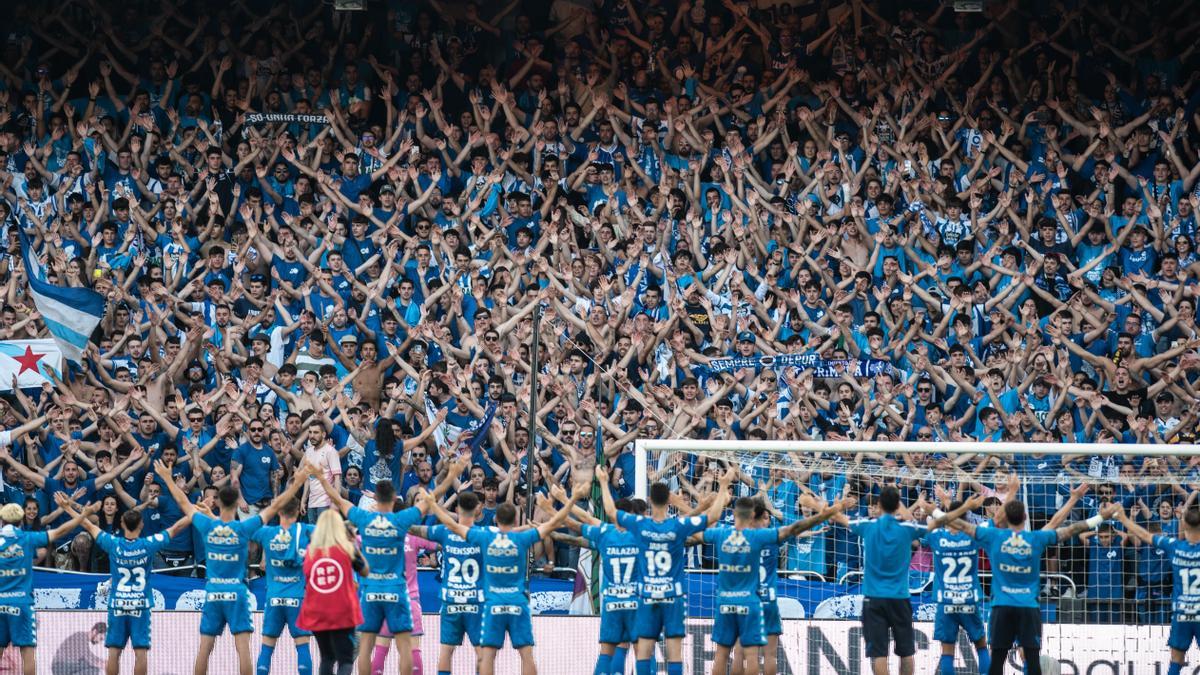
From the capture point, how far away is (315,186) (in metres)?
23.6

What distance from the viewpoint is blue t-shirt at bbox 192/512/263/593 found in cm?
1515

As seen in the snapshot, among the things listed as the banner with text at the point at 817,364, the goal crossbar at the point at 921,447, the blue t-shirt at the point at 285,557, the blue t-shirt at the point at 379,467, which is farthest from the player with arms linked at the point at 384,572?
the banner with text at the point at 817,364

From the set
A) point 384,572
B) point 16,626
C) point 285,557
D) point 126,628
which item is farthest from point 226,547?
point 16,626

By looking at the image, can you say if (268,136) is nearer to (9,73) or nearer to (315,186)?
(315,186)

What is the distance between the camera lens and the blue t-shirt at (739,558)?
1480 cm

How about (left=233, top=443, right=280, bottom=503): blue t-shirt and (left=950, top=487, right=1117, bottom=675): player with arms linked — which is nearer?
(left=950, top=487, right=1117, bottom=675): player with arms linked

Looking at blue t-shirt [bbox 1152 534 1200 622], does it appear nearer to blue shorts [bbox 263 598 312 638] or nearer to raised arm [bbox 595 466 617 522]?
blue shorts [bbox 263 598 312 638]

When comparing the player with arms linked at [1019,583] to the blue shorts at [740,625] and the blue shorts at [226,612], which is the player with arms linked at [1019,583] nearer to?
the blue shorts at [740,625]

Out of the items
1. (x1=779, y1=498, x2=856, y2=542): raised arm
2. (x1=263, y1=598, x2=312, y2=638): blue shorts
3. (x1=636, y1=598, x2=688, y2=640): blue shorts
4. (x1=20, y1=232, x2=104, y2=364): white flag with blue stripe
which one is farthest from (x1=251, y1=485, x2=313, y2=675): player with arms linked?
(x1=20, y1=232, x2=104, y2=364): white flag with blue stripe

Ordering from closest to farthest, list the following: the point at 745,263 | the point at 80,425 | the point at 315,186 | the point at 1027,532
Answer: the point at 1027,532
the point at 80,425
the point at 745,263
the point at 315,186

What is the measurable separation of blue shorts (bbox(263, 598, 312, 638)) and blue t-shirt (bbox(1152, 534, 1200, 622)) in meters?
2.28

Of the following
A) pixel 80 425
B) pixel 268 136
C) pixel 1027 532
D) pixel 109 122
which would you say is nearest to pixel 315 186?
pixel 268 136

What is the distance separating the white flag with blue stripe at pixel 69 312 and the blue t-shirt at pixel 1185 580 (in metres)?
6.21

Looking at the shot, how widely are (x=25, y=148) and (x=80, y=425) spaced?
5182mm
